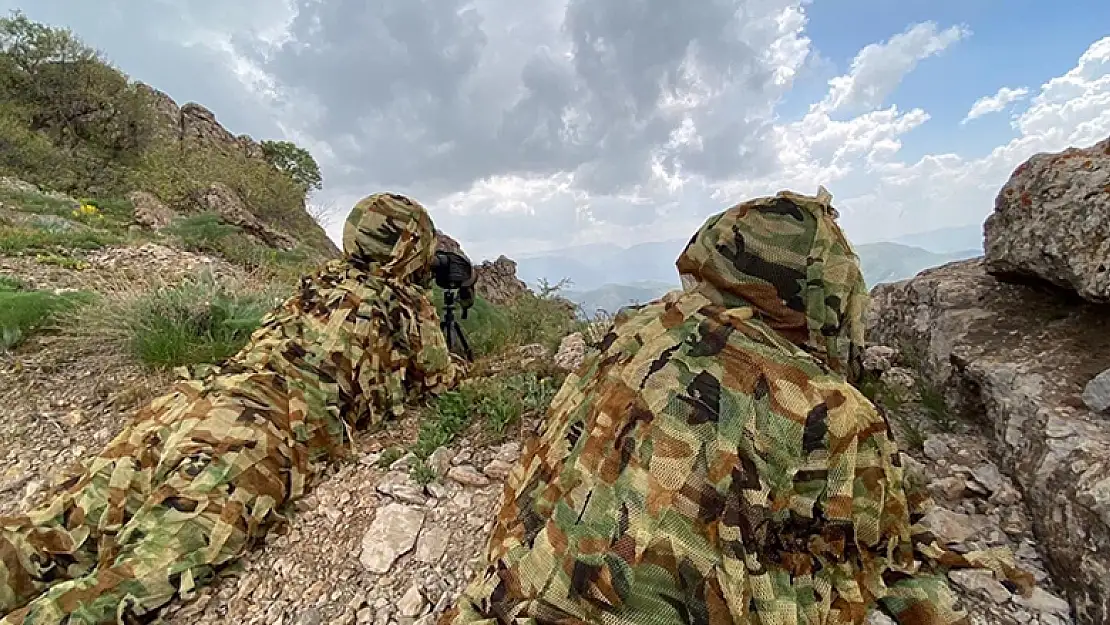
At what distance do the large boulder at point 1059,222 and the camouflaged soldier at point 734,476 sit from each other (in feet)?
3.20

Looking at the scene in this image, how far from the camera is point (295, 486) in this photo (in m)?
2.77

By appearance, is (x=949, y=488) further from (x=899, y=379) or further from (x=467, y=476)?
(x=467, y=476)

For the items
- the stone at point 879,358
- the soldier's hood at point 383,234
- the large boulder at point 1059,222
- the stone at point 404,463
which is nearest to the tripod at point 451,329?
the soldier's hood at point 383,234

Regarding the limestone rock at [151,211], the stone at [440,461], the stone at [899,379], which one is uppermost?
the limestone rock at [151,211]

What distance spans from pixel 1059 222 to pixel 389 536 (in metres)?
2.61

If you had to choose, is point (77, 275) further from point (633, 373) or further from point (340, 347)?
point (633, 373)

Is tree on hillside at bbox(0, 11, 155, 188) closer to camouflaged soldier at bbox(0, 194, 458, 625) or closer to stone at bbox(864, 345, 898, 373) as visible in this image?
camouflaged soldier at bbox(0, 194, 458, 625)

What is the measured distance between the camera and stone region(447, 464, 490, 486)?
2.77 metres

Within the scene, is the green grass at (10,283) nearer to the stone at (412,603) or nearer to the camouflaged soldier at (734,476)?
the stone at (412,603)

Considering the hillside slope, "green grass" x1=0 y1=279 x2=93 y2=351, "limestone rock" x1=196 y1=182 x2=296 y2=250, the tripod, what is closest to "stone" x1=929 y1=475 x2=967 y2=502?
the tripod

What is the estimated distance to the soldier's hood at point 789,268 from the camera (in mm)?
1612

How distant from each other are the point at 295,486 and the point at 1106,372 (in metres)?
2.87

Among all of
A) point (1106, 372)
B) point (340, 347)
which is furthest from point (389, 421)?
point (1106, 372)

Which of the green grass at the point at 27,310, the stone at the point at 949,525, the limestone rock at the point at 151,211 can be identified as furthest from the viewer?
the limestone rock at the point at 151,211
